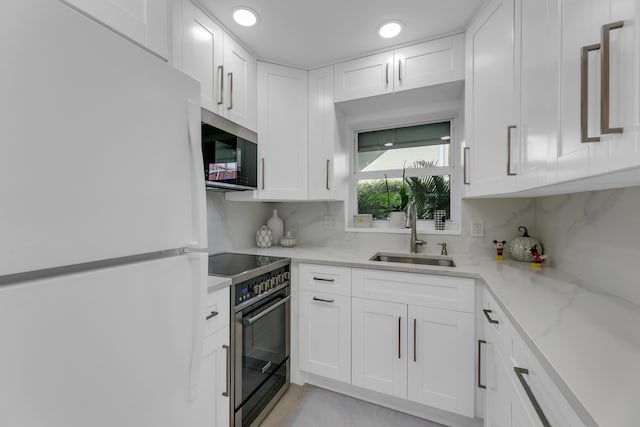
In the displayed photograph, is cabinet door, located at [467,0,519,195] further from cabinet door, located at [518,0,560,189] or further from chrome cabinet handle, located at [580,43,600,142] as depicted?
chrome cabinet handle, located at [580,43,600,142]

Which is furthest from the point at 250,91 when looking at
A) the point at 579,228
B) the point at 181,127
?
the point at 579,228

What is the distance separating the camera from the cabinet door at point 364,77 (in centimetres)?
193

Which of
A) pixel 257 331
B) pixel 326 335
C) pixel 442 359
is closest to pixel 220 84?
pixel 257 331

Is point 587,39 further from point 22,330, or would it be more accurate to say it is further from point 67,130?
point 22,330

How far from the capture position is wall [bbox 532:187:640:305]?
3.35 ft

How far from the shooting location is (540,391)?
0.70 metres

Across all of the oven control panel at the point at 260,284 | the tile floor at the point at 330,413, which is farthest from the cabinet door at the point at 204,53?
the tile floor at the point at 330,413

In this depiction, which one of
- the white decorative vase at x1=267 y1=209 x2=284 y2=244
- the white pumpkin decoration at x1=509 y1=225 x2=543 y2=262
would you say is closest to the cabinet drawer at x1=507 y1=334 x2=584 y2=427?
the white pumpkin decoration at x1=509 y1=225 x2=543 y2=262

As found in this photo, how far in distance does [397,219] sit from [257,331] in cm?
142

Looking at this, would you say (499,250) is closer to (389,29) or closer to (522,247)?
(522,247)

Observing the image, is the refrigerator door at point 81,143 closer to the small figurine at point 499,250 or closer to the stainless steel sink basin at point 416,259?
the stainless steel sink basin at point 416,259

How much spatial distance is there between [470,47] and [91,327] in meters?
2.22

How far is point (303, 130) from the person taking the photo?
85.2 inches

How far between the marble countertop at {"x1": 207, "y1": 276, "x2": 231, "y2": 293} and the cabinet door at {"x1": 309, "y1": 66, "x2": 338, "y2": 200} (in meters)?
1.03
